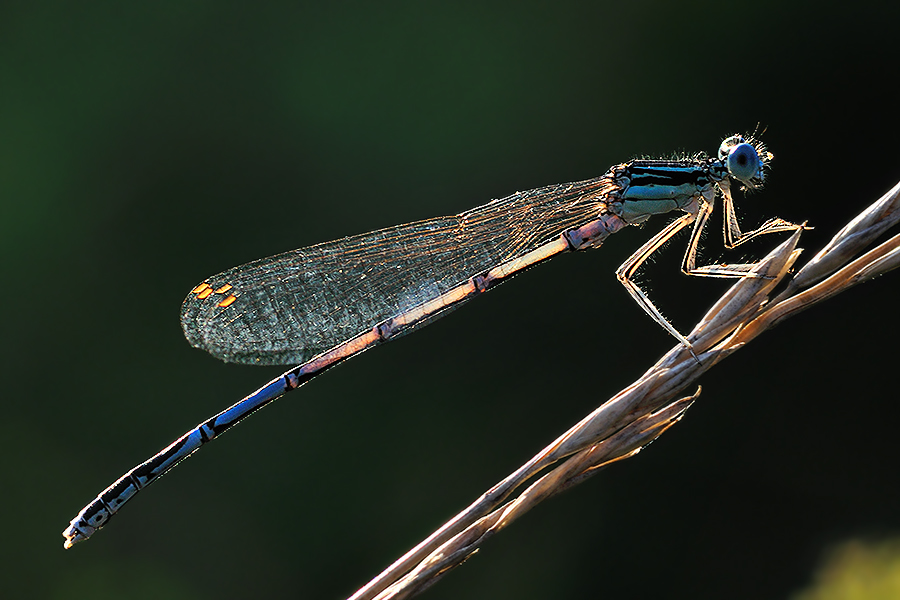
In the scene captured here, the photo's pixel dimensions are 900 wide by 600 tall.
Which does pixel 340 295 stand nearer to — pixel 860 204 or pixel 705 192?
pixel 705 192

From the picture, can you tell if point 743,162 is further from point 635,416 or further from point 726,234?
point 635,416

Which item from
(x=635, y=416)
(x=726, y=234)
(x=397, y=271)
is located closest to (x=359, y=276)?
(x=397, y=271)

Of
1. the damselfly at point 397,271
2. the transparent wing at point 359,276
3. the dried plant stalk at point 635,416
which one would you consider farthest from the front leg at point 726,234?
the dried plant stalk at point 635,416

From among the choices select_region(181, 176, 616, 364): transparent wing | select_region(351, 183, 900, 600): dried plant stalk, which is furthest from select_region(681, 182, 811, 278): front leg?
select_region(351, 183, 900, 600): dried plant stalk

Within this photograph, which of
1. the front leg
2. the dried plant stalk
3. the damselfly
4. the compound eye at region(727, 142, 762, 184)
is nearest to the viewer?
the dried plant stalk

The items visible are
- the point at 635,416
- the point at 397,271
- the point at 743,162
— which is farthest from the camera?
the point at 397,271

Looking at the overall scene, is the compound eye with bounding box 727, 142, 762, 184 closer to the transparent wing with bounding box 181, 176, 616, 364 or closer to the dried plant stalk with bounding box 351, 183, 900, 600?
the transparent wing with bounding box 181, 176, 616, 364
